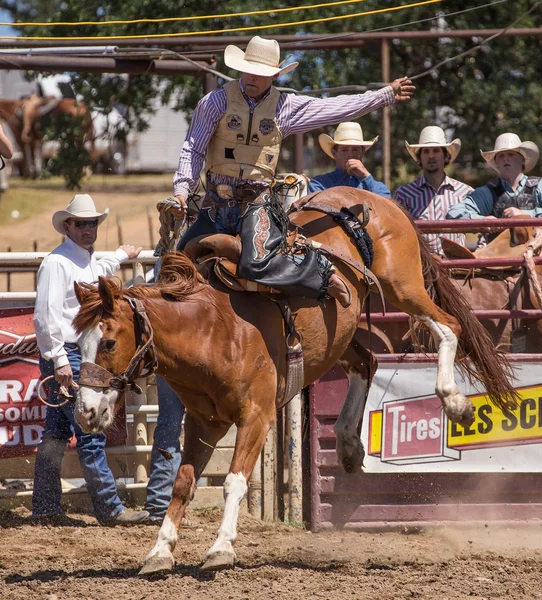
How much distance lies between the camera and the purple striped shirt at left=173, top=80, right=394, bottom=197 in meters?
5.40

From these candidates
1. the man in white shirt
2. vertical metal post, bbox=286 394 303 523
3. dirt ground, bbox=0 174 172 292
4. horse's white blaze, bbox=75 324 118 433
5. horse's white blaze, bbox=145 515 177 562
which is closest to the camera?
horse's white blaze, bbox=75 324 118 433

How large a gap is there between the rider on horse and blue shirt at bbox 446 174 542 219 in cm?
147

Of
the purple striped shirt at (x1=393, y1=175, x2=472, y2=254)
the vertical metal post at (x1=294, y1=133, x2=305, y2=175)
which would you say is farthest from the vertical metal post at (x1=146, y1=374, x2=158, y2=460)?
the vertical metal post at (x1=294, y1=133, x2=305, y2=175)

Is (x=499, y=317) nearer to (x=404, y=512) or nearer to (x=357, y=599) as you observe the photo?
(x=404, y=512)

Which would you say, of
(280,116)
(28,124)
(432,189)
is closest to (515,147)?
(432,189)

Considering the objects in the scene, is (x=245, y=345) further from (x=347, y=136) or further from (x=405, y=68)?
(x=405, y=68)

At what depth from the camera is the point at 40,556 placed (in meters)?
5.40

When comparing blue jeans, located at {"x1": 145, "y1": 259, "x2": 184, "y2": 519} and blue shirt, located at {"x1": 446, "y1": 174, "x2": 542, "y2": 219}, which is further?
blue shirt, located at {"x1": 446, "y1": 174, "x2": 542, "y2": 219}

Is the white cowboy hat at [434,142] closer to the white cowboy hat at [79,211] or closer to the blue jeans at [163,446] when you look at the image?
the white cowboy hat at [79,211]

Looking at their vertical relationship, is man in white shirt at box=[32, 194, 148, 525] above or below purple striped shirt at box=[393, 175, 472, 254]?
below

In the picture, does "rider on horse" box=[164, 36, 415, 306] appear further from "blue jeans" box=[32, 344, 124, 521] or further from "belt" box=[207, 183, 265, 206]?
"blue jeans" box=[32, 344, 124, 521]

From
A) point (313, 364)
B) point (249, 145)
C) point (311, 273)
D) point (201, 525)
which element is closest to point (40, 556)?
point (201, 525)

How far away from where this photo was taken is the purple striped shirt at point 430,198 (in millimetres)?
7129

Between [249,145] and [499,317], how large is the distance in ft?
7.01
